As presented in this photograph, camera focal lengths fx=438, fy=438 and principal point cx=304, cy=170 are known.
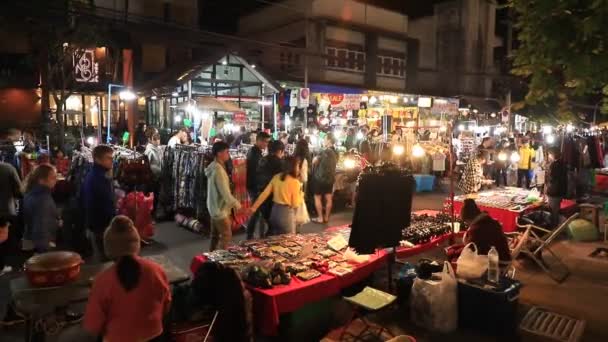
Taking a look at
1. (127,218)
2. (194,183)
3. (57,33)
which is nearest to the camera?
(127,218)

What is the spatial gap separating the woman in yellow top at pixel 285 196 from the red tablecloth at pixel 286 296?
1.87 m

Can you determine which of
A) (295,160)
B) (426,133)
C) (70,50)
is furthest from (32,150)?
(426,133)

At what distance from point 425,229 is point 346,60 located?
20583 mm

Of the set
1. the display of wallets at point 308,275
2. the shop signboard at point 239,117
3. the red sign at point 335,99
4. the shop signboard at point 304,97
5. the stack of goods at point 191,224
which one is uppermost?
the red sign at point 335,99

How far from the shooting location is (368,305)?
450 cm

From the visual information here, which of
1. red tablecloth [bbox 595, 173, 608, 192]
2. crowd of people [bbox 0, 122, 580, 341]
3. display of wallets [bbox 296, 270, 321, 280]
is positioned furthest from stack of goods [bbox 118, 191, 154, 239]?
red tablecloth [bbox 595, 173, 608, 192]

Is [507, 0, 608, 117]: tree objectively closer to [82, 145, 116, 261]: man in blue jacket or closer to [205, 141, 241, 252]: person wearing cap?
[205, 141, 241, 252]: person wearing cap

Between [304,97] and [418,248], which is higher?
[304,97]

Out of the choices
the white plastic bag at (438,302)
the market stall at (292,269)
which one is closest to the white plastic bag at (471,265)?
the white plastic bag at (438,302)

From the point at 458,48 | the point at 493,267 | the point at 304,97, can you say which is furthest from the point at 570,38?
the point at 458,48

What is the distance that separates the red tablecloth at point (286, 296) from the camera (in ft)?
14.5

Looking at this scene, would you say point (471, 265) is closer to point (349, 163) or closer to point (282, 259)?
point (282, 259)

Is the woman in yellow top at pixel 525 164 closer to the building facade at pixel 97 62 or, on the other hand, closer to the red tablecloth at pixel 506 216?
the red tablecloth at pixel 506 216

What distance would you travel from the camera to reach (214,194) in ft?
21.0
